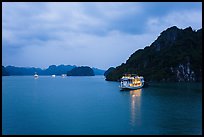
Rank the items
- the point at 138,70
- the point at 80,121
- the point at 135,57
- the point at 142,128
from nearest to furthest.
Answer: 1. the point at 142,128
2. the point at 80,121
3. the point at 138,70
4. the point at 135,57

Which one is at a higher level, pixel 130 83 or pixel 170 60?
pixel 170 60

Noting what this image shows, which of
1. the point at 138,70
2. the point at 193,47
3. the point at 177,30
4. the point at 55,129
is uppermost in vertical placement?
the point at 177,30

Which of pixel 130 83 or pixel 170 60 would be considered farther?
pixel 170 60

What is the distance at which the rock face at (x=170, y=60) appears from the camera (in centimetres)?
14300

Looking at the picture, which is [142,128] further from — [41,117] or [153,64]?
[153,64]

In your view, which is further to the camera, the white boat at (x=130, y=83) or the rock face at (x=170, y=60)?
the rock face at (x=170, y=60)

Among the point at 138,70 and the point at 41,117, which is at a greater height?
the point at 138,70

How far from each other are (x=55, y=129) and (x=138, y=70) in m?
132

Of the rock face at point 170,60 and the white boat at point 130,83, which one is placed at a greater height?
the rock face at point 170,60

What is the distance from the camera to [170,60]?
151m

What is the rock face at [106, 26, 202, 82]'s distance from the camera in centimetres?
14300

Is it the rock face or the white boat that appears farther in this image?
the rock face

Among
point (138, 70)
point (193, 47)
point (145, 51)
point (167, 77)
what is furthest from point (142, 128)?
point (145, 51)

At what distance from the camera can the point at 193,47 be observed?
162000 millimetres
